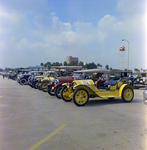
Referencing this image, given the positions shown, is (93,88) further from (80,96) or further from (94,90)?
(80,96)

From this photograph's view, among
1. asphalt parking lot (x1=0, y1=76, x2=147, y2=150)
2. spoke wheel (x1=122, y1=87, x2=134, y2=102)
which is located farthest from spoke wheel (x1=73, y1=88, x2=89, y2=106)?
spoke wheel (x1=122, y1=87, x2=134, y2=102)

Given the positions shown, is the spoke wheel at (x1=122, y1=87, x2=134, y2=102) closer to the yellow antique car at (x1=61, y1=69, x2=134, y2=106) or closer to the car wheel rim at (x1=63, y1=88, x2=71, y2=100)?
the yellow antique car at (x1=61, y1=69, x2=134, y2=106)

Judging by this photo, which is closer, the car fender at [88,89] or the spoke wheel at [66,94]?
the car fender at [88,89]

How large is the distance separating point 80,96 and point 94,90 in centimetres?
91

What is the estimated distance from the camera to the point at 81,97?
834cm

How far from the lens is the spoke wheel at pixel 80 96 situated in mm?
8219

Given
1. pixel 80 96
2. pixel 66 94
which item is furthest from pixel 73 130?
pixel 66 94

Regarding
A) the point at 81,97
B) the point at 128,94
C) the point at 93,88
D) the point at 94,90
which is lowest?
the point at 81,97

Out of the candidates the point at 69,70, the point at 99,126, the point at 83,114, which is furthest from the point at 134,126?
the point at 69,70

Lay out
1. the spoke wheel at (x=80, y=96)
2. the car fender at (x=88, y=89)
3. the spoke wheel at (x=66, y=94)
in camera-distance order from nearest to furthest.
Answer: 1. the spoke wheel at (x=80, y=96)
2. the car fender at (x=88, y=89)
3. the spoke wheel at (x=66, y=94)

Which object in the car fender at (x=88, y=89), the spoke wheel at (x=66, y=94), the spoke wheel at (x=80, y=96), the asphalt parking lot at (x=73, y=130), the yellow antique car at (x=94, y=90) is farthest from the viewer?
the spoke wheel at (x=66, y=94)

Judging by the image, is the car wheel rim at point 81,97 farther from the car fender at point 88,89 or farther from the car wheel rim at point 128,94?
the car wheel rim at point 128,94

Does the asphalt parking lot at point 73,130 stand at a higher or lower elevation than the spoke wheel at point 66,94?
lower

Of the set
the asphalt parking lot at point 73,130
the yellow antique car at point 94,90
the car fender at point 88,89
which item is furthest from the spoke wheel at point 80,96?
the asphalt parking lot at point 73,130
